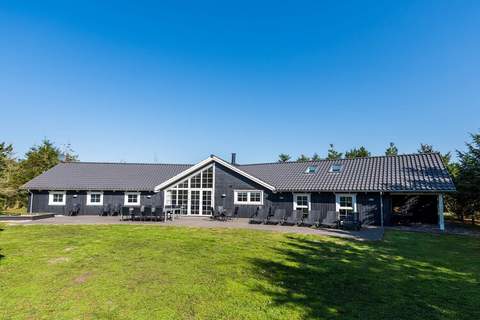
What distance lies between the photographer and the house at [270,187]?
17547mm

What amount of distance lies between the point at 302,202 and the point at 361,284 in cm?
1359

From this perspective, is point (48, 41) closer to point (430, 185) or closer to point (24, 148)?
point (430, 185)

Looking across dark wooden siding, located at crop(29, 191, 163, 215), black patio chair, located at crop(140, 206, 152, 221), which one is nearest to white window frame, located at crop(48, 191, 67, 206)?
dark wooden siding, located at crop(29, 191, 163, 215)

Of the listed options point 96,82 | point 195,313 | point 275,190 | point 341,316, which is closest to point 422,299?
point 341,316

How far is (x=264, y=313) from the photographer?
4.79m

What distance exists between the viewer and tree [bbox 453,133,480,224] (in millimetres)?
17578

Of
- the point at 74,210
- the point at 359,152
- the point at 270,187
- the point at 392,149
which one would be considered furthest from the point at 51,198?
the point at 392,149

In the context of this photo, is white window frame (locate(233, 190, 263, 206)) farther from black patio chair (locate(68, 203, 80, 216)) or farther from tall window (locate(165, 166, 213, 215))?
black patio chair (locate(68, 203, 80, 216))

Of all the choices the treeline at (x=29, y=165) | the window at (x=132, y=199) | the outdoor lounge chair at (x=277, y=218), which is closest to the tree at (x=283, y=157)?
the window at (x=132, y=199)

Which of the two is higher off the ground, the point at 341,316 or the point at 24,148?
the point at 24,148

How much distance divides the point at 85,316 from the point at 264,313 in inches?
119

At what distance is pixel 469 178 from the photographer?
58.6 ft

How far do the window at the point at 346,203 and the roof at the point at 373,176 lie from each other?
71 cm

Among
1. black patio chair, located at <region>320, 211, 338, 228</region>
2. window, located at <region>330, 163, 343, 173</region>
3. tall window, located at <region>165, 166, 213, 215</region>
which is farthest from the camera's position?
tall window, located at <region>165, 166, 213, 215</region>
